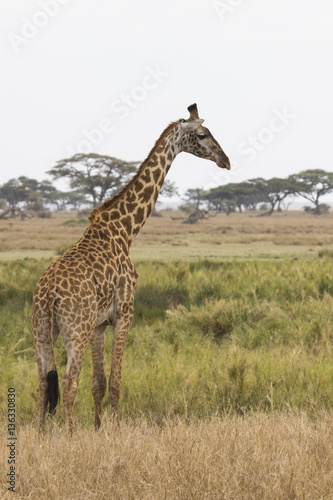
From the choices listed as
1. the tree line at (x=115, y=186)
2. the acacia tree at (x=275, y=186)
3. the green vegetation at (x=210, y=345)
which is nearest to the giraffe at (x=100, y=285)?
the green vegetation at (x=210, y=345)

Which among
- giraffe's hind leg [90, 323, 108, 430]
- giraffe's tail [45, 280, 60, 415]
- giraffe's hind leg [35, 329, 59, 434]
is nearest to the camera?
giraffe's tail [45, 280, 60, 415]

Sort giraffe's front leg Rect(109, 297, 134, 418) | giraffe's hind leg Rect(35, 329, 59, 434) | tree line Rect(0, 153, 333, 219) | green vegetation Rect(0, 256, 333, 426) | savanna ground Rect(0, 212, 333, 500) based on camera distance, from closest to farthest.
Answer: savanna ground Rect(0, 212, 333, 500), giraffe's hind leg Rect(35, 329, 59, 434), giraffe's front leg Rect(109, 297, 134, 418), green vegetation Rect(0, 256, 333, 426), tree line Rect(0, 153, 333, 219)

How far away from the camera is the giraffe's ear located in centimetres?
488

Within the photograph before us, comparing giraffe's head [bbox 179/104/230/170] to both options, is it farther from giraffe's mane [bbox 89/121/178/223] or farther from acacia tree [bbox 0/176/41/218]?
acacia tree [bbox 0/176/41/218]

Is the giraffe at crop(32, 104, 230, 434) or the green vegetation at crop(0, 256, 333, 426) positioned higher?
the giraffe at crop(32, 104, 230, 434)

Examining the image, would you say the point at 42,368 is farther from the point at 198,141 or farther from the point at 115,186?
the point at 115,186

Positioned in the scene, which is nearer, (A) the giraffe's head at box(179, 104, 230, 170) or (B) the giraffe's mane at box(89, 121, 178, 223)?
(B) the giraffe's mane at box(89, 121, 178, 223)

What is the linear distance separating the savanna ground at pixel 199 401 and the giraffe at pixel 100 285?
0.38 m

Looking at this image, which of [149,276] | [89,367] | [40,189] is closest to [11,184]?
[40,189]

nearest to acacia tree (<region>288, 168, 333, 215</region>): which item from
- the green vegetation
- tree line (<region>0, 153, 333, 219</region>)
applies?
tree line (<region>0, 153, 333, 219</region>)

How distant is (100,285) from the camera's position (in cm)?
423

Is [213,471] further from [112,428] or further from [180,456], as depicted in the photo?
[112,428]

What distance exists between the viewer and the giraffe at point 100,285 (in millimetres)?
3939

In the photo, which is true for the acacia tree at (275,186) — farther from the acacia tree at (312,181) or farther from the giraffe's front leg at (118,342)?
the giraffe's front leg at (118,342)
